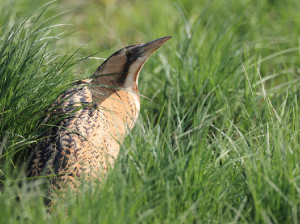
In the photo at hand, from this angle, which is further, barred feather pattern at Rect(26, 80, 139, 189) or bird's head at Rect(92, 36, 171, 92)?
bird's head at Rect(92, 36, 171, 92)

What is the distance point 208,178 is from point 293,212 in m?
0.44

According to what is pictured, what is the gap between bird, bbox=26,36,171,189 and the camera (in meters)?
2.07

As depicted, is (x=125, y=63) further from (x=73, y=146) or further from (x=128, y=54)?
(x=73, y=146)

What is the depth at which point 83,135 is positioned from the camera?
219 centimetres

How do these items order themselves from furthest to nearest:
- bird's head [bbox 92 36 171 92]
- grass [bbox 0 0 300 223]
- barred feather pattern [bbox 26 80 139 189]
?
bird's head [bbox 92 36 171 92], barred feather pattern [bbox 26 80 139 189], grass [bbox 0 0 300 223]

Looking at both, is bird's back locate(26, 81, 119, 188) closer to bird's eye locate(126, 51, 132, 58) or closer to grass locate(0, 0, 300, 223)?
grass locate(0, 0, 300, 223)

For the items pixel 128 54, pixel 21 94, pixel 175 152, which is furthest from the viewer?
pixel 128 54

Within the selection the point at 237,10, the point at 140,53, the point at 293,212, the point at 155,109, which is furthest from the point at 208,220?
the point at 237,10

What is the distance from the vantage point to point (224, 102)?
2.79 m

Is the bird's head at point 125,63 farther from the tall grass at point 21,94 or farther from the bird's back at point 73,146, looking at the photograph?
the tall grass at point 21,94

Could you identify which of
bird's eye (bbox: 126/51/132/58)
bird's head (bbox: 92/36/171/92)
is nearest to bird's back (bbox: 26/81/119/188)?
bird's head (bbox: 92/36/171/92)

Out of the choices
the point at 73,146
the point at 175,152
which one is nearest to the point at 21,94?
the point at 73,146

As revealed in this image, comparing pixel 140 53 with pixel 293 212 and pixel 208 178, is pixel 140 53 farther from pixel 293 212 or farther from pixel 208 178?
pixel 293 212

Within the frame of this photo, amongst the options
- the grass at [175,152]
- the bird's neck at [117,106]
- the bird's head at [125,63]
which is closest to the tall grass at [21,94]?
the grass at [175,152]
